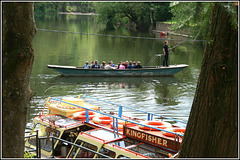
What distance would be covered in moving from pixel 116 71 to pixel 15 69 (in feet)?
67.3

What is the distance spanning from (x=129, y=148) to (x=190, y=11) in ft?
19.3

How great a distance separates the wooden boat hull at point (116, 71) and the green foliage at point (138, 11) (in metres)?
38.8

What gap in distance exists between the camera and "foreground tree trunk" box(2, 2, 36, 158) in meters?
4.74

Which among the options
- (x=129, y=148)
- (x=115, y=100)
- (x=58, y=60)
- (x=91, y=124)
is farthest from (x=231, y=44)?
(x=58, y=60)

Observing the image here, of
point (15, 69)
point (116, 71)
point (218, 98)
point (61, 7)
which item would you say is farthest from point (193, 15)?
point (61, 7)

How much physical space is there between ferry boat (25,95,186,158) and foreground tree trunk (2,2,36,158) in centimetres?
386

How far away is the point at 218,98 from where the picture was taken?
14.2 ft

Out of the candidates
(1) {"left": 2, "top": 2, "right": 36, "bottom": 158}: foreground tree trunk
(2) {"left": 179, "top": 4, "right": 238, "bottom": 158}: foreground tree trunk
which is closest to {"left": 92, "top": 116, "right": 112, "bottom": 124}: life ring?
(1) {"left": 2, "top": 2, "right": 36, "bottom": 158}: foreground tree trunk

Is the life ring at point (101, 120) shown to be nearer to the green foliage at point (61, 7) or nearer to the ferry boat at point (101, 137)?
the ferry boat at point (101, 137)

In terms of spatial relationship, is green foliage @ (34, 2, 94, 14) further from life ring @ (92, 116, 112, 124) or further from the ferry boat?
life ring @ (92, 116, 112, 124)

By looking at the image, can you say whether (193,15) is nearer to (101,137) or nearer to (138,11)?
(101,137)

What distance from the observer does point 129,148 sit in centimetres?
941

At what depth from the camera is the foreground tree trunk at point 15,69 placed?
474cm

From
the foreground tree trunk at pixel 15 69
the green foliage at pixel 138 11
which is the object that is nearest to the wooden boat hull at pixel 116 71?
the foreground tree trunk at pixel 15 69
